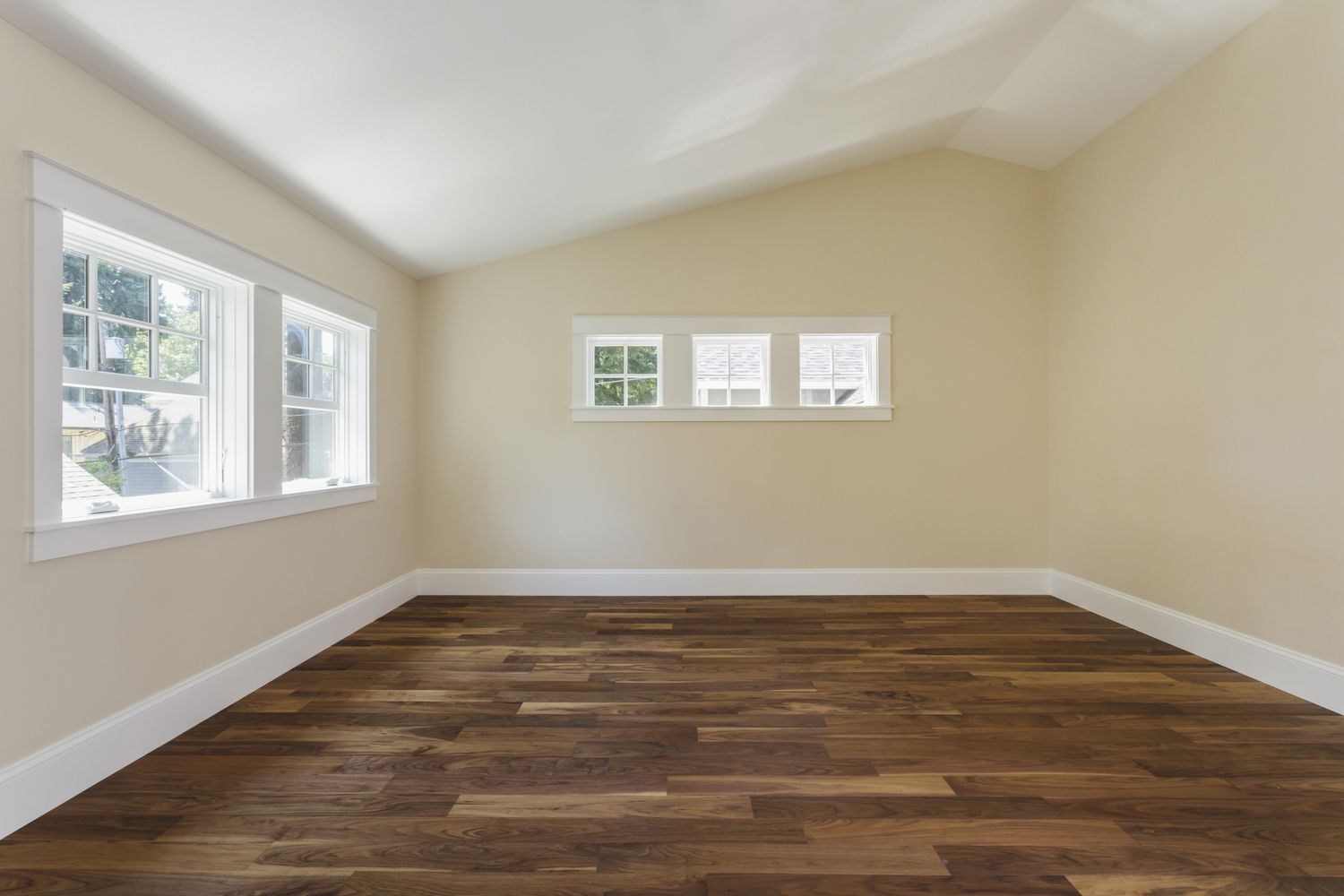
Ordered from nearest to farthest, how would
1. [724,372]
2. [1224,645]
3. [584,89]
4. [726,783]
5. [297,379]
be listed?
[726,783] → [584,89] → [1224,645] → [297,379] → [724,372]

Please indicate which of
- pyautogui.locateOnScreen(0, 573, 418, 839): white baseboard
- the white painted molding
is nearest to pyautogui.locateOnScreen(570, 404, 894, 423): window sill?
the white painted molding

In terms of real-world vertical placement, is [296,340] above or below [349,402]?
above

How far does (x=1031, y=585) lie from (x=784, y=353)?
103 inches

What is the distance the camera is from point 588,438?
4449 mm

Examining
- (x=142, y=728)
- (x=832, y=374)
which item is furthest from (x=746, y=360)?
(x=142, y=728)

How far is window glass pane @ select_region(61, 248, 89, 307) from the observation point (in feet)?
6.62

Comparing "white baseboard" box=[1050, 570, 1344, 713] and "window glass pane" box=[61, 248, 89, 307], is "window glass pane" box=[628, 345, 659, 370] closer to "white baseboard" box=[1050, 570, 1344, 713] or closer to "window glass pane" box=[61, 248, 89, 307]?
"window glass pane" box=[61, 248, 89, 307]

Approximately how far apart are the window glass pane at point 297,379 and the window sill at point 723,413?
68.9 inches

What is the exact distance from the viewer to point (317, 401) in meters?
3.43

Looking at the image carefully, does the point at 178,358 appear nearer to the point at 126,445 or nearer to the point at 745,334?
the point at 126,445

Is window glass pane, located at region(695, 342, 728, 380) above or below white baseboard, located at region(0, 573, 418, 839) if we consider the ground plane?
above

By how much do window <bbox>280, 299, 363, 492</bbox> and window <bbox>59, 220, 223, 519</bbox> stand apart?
0.48 m

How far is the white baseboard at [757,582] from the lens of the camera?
14.5 ft

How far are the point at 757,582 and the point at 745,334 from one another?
75.6 inches
